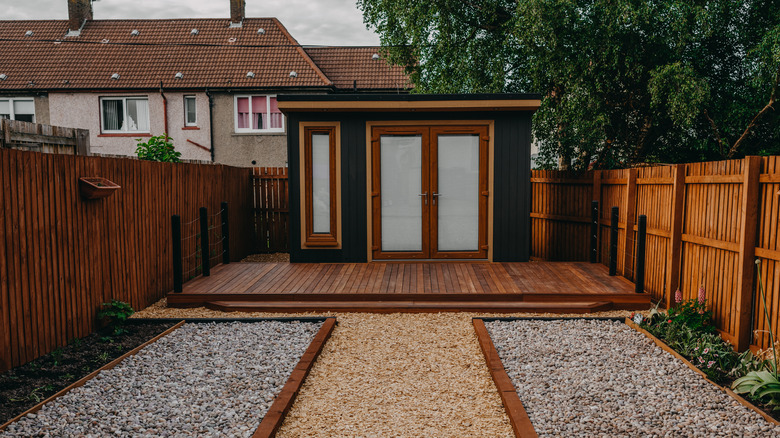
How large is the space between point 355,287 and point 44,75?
58.5 ft

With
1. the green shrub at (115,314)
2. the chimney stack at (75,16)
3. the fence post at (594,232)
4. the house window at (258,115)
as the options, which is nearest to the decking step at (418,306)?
the green shrub at (115,314)

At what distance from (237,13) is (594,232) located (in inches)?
690

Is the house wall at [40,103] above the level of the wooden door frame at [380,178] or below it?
above

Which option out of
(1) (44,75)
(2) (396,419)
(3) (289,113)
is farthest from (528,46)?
(1) (44,75)

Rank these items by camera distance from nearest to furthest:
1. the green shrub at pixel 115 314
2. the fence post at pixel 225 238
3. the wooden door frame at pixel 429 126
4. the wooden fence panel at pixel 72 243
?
the wooden fence panel at pixel 72 243 < the green shrub at pixel 115 314 < the wooden door frame at pixel 429 126 < the fence post at pixel 225 238

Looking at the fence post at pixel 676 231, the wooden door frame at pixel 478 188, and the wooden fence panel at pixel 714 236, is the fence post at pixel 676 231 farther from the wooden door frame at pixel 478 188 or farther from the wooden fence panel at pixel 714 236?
the wooden door frame at pixel 478 188

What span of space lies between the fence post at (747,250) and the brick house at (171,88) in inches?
593

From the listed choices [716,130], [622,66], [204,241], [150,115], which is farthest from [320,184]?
[150,115]

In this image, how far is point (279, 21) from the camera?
2044cm

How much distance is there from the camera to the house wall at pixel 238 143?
1811 cm

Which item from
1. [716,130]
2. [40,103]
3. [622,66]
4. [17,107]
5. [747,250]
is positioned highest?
[40,103]

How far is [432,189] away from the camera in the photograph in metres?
8.29

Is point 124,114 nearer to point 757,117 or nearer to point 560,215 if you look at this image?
point 560,215

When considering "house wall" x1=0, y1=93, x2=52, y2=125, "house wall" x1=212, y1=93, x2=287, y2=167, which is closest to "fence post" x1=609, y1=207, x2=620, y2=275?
"house wall" x1=212, y1=93, x2=287, y2=167
